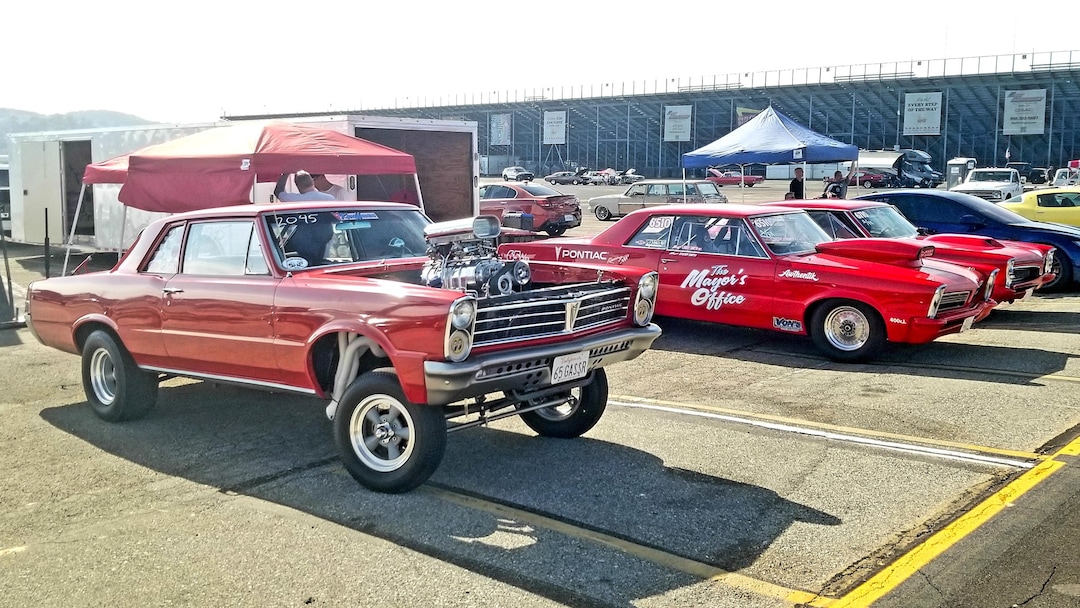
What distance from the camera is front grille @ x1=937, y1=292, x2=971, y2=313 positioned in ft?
28.1

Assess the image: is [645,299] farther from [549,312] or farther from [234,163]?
[234,163]

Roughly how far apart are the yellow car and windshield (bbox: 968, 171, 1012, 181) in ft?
57.0

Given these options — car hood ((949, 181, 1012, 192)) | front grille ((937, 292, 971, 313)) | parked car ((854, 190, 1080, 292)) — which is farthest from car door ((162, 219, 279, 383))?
car hood ((949, 181, 1012, 192))

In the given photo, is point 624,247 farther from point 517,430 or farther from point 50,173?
point 50,173

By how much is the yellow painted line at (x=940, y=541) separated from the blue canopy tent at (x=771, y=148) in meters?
13.6

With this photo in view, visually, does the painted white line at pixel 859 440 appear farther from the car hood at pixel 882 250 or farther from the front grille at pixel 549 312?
the car hood at pixel 882 250

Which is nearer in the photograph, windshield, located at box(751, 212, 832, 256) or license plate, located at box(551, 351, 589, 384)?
license plate, located at box(551, 351, 589, 384)

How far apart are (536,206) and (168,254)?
17.3 m

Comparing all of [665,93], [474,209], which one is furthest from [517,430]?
[665,93]

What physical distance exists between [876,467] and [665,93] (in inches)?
3096

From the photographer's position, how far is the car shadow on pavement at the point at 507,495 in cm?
423

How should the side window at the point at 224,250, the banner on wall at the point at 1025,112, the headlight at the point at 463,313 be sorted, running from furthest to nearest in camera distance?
1. the banner on wall at the point at 1025,112
2. the side window at the point at 224,250
3. the headlight at the point at 463,313

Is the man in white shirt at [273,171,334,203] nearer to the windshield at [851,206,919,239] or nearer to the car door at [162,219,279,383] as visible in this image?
the car door at [162,219,279,383]

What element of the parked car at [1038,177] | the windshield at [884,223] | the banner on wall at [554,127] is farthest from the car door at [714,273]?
the banner on wall at [554,127]
